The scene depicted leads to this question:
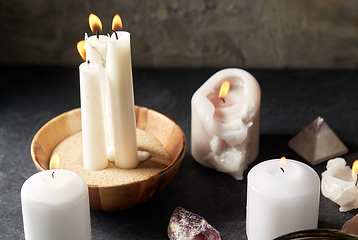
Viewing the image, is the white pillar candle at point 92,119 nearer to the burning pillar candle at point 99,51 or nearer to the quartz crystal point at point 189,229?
the burning pillar candle at point 99,51

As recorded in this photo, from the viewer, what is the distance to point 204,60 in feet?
4.50

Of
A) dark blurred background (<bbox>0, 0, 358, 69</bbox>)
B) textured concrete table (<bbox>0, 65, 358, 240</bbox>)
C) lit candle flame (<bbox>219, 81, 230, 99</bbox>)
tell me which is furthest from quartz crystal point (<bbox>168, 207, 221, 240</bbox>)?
dark blurred background (<bbox>0, 0, 358, 69</bbox>)

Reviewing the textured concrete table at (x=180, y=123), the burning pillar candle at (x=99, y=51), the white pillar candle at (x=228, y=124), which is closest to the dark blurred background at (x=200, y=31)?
the textured concrete table at (x=180, y=123)

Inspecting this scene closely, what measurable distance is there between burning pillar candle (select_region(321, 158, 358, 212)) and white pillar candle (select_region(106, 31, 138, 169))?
358mm

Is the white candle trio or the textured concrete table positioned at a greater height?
the white candle trio

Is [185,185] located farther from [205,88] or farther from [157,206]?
[205,88]

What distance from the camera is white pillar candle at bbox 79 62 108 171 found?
0.72 metres

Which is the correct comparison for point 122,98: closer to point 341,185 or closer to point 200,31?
point 341,185

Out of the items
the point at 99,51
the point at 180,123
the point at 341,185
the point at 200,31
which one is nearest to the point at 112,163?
the point at 99,51

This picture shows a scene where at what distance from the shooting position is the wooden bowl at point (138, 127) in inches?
26.9

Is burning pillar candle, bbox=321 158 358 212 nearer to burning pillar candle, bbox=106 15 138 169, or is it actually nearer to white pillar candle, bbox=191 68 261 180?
white pillar candle, bbox=191 68 261 180

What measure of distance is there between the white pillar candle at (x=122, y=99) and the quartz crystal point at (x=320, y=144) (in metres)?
0.38

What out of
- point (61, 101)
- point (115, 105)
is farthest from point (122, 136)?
point (61, 101)

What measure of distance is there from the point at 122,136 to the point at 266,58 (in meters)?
0.73
